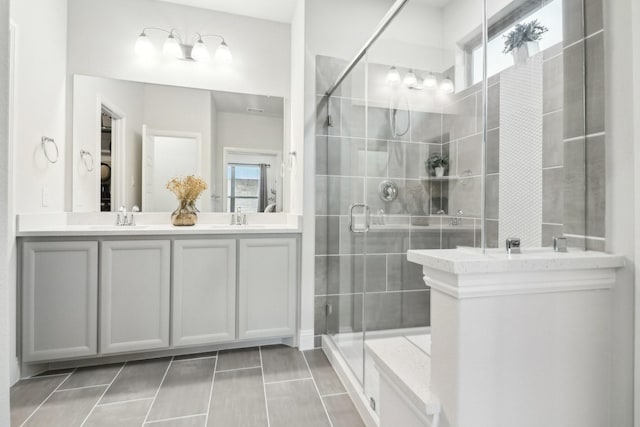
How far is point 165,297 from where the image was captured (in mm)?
2111

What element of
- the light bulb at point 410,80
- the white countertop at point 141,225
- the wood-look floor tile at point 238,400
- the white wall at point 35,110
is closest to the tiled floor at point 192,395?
the wood-look floor tile at point 238,400

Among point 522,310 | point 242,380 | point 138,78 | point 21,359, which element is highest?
point 138,78

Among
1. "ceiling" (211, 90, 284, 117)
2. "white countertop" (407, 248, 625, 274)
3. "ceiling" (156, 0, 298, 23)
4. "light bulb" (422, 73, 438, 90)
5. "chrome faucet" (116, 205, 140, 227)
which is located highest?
"ceiling" (156, 0, 298, 23)

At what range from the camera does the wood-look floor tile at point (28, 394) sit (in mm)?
1574

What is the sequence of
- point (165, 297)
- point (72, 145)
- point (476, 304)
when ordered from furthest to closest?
1. point (72, 145)
2. point (165, 297)
3. point (476, 304)

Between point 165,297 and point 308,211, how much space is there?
1.15m

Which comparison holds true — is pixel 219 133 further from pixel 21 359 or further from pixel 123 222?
pixel 21 359

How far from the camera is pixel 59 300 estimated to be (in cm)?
194

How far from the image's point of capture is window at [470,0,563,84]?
1.03 m

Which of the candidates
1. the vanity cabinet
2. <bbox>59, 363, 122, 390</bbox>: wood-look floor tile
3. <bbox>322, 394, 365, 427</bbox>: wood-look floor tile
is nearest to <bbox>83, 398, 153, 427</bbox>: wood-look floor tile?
<bbox>59, 363, 122, 390</bbox>: wood-look floor tile

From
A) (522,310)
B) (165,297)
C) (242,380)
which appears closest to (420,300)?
(522,310)

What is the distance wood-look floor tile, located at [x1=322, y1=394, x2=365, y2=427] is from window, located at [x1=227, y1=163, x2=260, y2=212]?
162 centimetres

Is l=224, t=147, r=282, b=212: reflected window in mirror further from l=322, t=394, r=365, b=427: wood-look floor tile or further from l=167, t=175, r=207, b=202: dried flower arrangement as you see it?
l=322, t=394, r=365, b=427: wood-look floor tile

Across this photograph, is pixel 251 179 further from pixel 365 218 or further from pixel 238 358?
pixel 238 358
